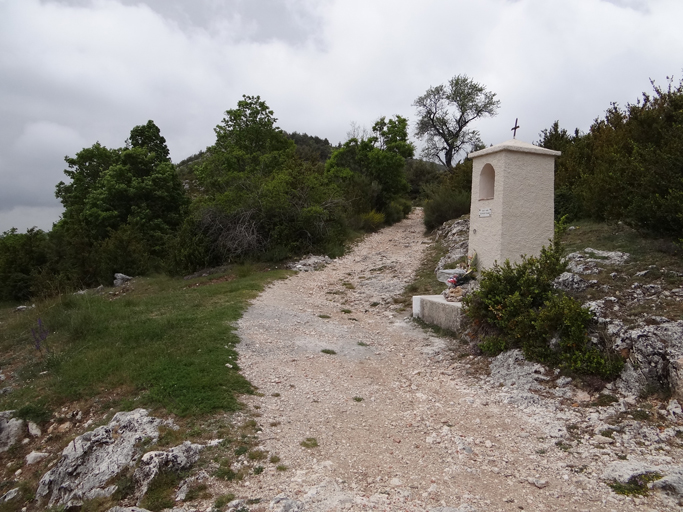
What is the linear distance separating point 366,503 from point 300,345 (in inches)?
173

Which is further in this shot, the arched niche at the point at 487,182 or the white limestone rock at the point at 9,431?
the arched niche at the point at 487,182

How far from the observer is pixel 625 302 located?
6227mm

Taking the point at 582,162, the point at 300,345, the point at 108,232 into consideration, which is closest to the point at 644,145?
the point at 582,162

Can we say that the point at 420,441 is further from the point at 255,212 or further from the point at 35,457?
the point at 255,212

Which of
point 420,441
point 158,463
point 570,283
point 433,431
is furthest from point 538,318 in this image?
point 158,463

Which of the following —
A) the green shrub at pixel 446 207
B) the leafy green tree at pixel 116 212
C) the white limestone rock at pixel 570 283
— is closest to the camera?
the white limestone rock at pixel 570 283

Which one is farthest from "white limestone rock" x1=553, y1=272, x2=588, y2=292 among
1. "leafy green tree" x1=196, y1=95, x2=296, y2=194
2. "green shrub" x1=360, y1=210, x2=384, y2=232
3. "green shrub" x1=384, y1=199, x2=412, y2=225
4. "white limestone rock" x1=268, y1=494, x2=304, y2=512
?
"green shrub" x1=384, y1=199, x2=412, y2=225

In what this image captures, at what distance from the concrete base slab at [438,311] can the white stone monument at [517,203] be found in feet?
4.56

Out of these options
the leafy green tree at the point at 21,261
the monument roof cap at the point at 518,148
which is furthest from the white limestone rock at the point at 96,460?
the leafy green tree at the point at 21,261

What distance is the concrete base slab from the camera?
324 inches

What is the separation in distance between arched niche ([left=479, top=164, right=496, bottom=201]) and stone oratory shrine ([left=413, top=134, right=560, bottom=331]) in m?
0.25

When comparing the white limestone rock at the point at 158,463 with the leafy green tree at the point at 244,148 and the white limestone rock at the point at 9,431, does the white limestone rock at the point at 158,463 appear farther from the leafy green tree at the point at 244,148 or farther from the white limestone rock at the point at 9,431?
the leafy green tree at the point at 244,148

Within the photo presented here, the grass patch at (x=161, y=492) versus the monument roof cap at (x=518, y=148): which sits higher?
the monument roof cap at (x=518, y=148)

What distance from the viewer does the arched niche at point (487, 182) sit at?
9.75 metres
